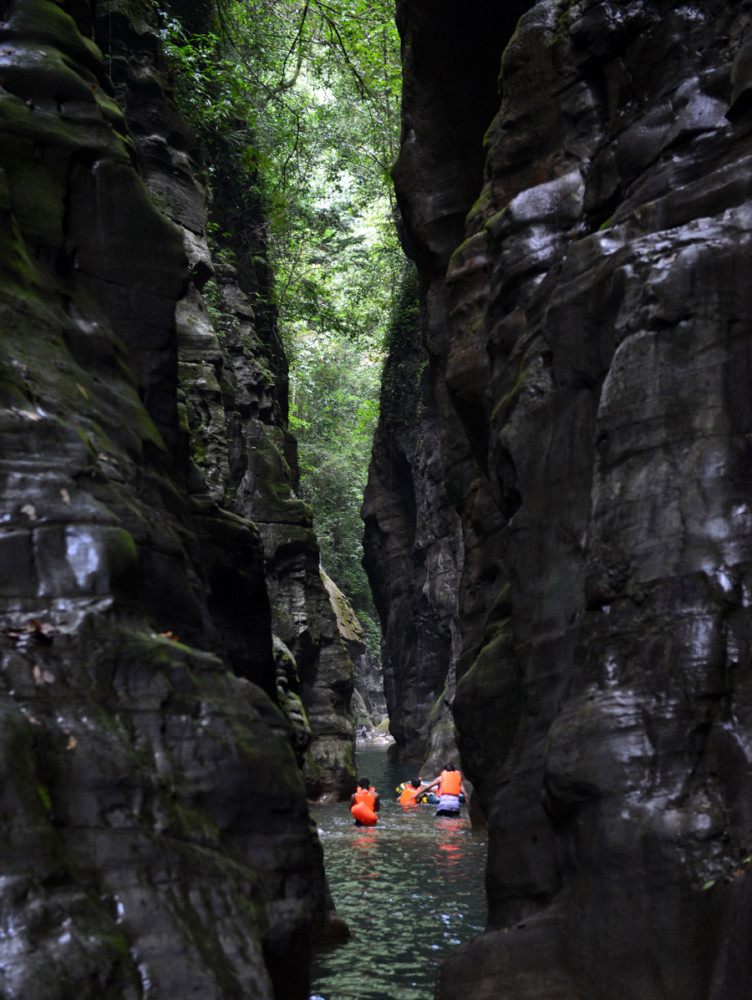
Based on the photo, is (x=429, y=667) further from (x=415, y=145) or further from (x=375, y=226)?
(x=415, y=145)

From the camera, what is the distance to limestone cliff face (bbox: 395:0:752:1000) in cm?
600

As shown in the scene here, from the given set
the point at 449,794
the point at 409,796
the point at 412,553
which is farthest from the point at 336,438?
the point at 449,794

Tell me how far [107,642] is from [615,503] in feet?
12.5

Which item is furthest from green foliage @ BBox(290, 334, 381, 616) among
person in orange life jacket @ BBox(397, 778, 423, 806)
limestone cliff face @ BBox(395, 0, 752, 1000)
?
limestone cliff face @ BBox(395, 0, 752, 1000)

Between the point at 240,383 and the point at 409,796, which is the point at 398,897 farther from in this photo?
the point at 240,383

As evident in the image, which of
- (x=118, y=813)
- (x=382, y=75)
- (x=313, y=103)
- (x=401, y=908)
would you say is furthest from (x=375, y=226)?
(x=118, y=813)

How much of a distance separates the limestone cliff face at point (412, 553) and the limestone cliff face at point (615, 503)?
1749cm

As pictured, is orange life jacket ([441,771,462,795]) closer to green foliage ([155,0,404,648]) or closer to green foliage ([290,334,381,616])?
green foliage ([155,0,404,648])

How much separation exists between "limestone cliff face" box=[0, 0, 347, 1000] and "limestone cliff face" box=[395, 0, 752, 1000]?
2.01m

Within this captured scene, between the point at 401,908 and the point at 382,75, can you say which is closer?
the point at 401,908

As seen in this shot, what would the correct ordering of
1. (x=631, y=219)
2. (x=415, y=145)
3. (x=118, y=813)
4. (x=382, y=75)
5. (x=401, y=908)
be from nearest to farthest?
(x=118, y=813), (x=631, y=219), (x=401, y=908), (x=415, y=145), (x=382, y=75)

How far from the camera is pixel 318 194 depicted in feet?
107

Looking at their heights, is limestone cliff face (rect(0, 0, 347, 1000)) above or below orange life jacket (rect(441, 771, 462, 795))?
above

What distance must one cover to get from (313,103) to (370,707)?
41.4 meters
